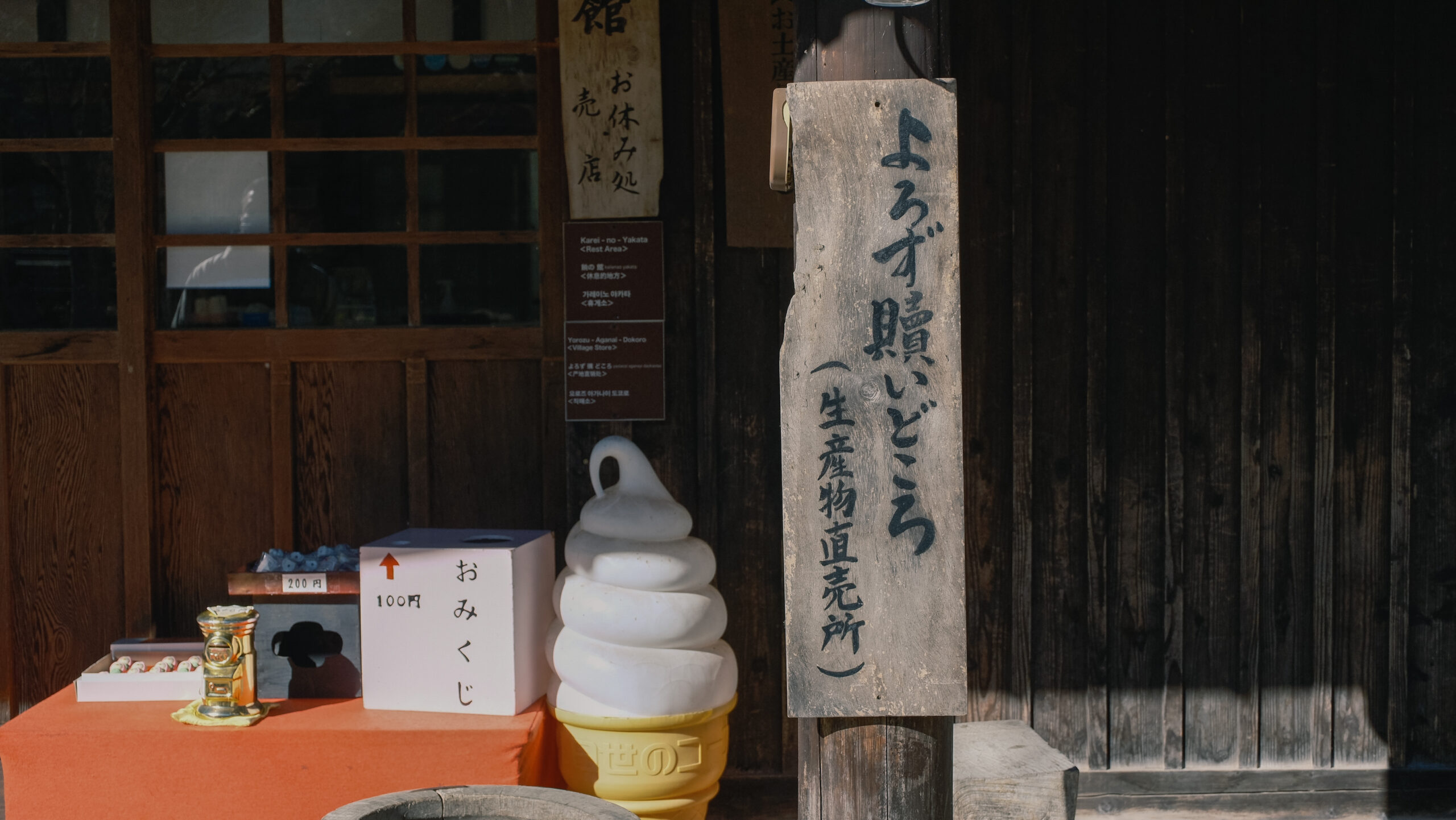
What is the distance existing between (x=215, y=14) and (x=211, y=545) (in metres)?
2.15

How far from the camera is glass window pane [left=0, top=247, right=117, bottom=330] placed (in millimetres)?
4203

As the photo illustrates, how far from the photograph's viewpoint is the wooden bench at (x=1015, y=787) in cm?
368

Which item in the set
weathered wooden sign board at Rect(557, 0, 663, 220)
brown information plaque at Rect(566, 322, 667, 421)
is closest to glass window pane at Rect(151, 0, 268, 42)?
weathered wooden sign board at Rect(557, 0, 663, 220)

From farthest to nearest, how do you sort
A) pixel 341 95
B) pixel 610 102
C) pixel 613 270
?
pixel 341 95 → pixel 613 270 → pixel 610 102

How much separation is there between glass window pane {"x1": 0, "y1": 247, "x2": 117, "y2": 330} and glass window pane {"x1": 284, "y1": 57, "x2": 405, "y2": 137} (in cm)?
96

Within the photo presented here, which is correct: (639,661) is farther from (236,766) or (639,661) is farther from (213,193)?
(213,193)

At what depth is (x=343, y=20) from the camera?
417 centimetres

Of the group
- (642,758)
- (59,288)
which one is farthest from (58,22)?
(642,758)

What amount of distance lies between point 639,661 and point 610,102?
82.3 inches

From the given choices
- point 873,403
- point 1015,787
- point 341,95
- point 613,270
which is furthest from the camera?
point 341,95

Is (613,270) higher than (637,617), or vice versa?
(613,270)

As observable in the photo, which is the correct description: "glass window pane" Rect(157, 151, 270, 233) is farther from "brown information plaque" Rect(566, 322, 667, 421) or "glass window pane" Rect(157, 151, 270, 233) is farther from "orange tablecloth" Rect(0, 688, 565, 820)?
"orange tablecloth" Rect(0, 688, 565, 820)

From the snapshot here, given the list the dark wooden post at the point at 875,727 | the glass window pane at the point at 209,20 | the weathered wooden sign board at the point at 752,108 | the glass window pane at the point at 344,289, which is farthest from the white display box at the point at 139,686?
the weathered wooden sign board at the point at 752,108

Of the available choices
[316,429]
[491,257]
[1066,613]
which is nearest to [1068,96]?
[1066,613]
